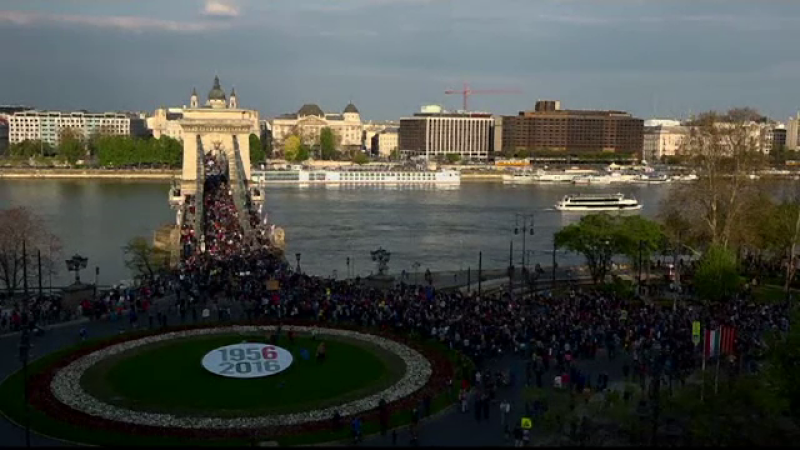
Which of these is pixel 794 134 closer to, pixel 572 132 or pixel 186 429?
pixel 572 132

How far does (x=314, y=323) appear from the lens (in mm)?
18047

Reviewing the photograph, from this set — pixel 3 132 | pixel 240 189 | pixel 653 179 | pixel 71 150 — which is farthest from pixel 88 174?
pixel 653 179

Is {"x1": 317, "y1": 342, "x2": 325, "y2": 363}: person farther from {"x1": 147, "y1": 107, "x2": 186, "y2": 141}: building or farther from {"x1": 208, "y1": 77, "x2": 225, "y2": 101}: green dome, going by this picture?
{"x1": 147, "y1": 107, "x2": 186, "y2": 141}: building

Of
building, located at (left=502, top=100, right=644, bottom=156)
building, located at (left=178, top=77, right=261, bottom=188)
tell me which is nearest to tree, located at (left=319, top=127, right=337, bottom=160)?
building, located at (left=502, top=100, right=644, bottom=156)

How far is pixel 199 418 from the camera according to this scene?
12.2 metres

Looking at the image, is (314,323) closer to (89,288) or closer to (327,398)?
(327,398)

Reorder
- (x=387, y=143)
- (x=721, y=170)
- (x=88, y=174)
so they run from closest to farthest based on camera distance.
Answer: (x=721, y=170) < (x=88, y=174) < (x=387, y=143)

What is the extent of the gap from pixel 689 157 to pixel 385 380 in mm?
18920

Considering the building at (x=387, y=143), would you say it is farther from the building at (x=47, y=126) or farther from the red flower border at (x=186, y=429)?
the red flower border at (x=186, y=429)

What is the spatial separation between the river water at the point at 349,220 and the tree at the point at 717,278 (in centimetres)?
1449

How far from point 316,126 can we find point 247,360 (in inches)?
4721

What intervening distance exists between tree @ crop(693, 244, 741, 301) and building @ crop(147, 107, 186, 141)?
104 metres

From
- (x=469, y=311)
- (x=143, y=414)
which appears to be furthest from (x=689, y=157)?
(x=143, y=414)

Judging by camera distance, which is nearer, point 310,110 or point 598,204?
point 598,204
